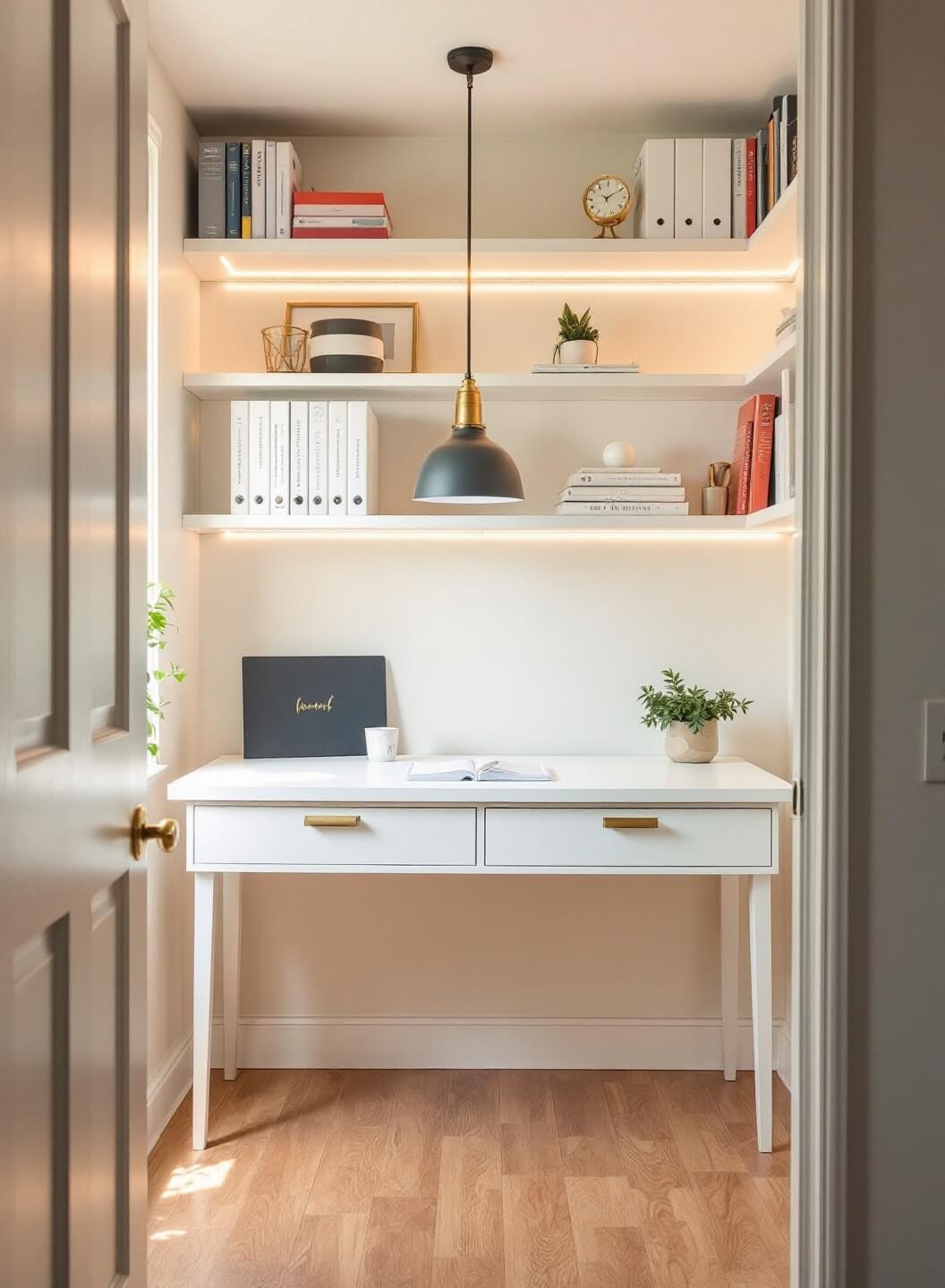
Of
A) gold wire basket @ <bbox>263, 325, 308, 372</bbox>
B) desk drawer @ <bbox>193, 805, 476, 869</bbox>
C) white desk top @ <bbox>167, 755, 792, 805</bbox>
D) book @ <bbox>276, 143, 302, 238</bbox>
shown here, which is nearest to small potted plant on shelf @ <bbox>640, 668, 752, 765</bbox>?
white desk top @ <bbox>167, 755, 792, 805</bbox>

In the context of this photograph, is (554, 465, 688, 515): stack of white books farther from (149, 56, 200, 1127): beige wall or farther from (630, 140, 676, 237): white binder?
(149, 56, 200, 1127): beige wall

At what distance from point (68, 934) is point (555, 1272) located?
60.1 inches

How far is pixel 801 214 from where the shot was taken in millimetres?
1560

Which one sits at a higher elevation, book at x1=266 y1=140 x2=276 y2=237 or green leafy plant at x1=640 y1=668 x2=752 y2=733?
book at x1=266 y1=140 x2=276 y2=237

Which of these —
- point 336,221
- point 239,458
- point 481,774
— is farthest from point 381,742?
point 336,221

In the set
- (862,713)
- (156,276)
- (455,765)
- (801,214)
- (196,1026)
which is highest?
(156,276)

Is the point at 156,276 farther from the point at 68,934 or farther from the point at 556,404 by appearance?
the point at 68,934

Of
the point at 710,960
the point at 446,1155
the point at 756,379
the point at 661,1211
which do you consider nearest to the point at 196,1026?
the point at 446,1155

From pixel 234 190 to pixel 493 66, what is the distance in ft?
2.54

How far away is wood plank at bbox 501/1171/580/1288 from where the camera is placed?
221 cm

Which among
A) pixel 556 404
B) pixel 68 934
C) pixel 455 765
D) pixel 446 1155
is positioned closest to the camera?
pixel 68 934

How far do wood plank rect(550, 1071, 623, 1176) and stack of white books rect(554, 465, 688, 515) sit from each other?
1581 millimetres

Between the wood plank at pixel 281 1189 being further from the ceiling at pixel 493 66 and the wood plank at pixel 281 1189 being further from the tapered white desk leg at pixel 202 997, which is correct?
the ceiling at pixel 493 66

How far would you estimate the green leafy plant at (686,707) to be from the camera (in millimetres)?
3062
